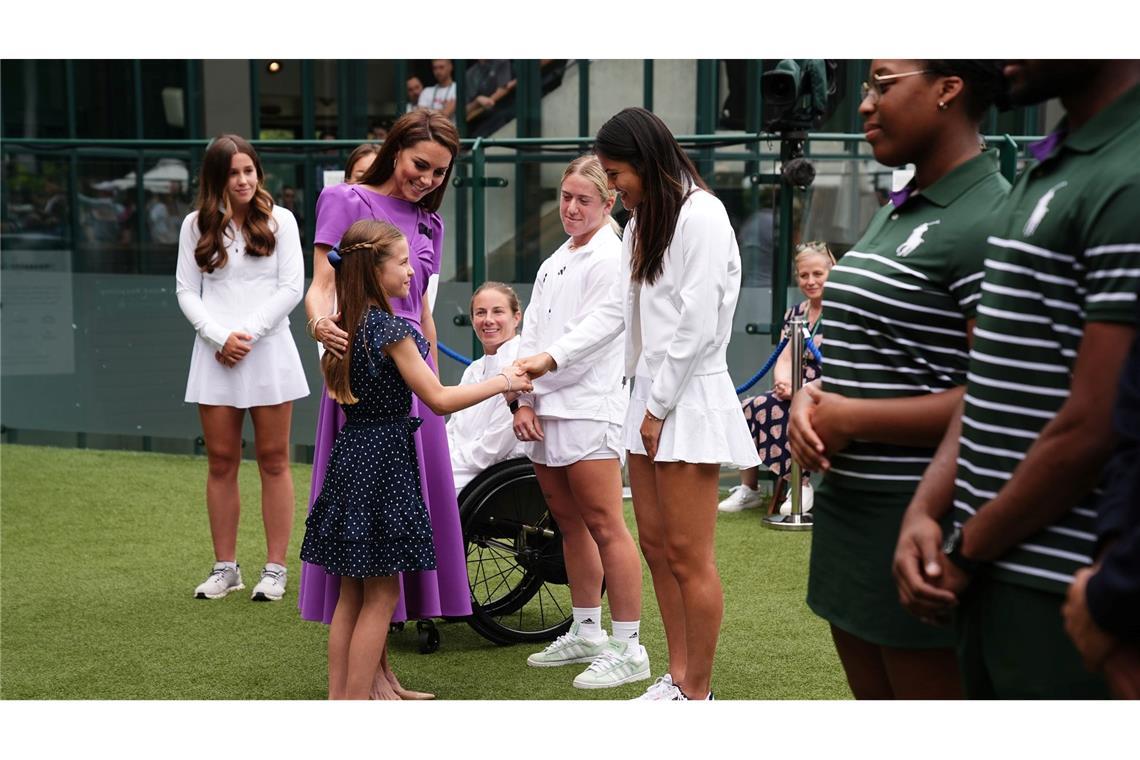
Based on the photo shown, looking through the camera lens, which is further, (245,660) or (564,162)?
(564,162)

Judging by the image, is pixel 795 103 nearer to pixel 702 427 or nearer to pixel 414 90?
pixel 702 427

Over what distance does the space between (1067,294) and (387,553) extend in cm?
229

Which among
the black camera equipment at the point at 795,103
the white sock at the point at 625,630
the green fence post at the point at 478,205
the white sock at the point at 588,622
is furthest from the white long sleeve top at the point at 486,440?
the green fence post at the point at 478,205

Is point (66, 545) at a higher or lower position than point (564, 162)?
lower

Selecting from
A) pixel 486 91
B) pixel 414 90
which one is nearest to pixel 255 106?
pixel 414 90

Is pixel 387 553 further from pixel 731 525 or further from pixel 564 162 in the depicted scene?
pixel 564 162

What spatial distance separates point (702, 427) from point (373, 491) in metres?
0.92

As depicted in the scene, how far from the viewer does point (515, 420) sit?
13.6 feet

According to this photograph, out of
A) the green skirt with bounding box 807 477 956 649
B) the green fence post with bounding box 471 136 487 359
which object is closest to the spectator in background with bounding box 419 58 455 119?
the green fence post with bounding box 471 136 487 359

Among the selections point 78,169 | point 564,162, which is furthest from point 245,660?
point 78,169

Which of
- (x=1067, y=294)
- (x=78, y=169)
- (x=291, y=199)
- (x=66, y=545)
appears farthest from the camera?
(x=78, y=169)

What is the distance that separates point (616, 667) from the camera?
4.23m

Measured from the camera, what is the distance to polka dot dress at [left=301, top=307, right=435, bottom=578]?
11.6ft

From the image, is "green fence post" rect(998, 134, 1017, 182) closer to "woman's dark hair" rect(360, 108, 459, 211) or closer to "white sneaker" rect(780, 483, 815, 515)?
"white sneaker" rect(780, 483, 815, 515)
